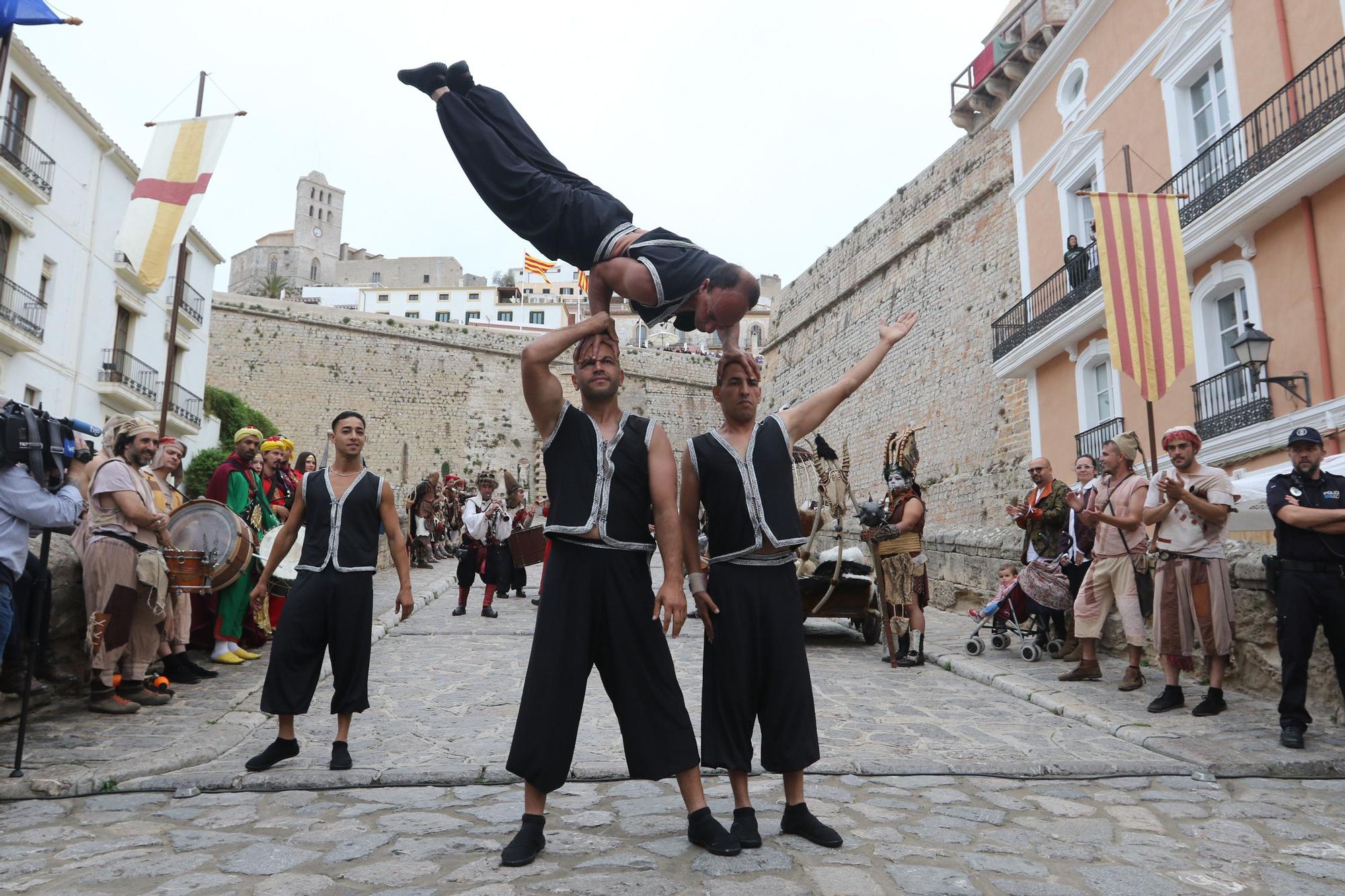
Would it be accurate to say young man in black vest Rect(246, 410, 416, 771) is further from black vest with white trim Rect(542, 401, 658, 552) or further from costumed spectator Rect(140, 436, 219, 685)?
costumed spectator Rect(140, 436, 219, 685)

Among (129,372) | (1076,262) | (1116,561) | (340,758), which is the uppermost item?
(129,372)

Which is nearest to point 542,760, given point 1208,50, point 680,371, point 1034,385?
point 1208,50

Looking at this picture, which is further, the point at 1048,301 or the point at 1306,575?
the point at 1048,301

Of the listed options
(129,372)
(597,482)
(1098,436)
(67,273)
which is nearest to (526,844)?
(597,482)

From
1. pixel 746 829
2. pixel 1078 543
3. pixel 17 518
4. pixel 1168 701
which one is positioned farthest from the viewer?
pixel 1078 543

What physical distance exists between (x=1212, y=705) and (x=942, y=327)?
784 inches

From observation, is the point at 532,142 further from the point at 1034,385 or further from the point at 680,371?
the point at 680,371

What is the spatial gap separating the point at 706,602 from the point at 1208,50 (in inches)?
566

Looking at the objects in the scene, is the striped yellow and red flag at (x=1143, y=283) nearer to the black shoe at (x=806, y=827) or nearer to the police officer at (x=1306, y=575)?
the police officer at (x=1306, y=575)

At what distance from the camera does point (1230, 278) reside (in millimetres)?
13516

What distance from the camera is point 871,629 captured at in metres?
9.77

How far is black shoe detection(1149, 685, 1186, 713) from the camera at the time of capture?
5.83 m

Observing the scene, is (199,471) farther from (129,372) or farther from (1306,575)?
(1306,575)

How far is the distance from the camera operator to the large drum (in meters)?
2.46
